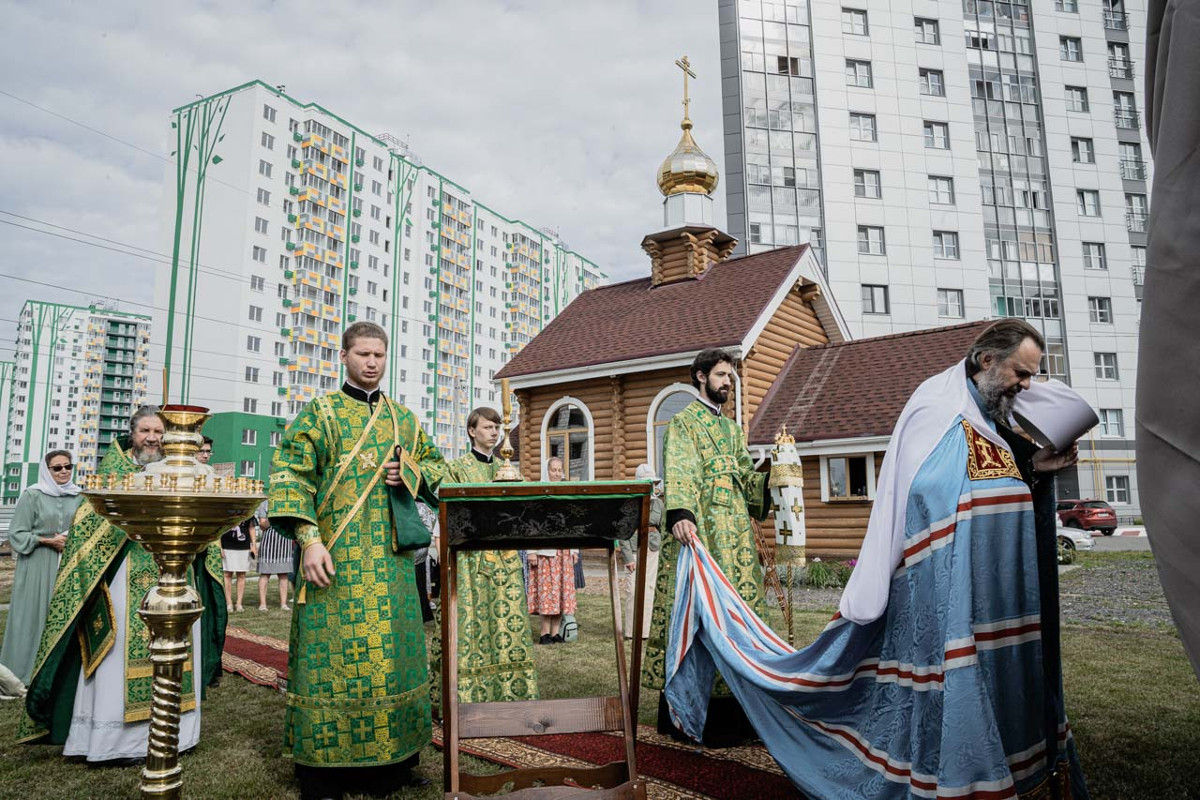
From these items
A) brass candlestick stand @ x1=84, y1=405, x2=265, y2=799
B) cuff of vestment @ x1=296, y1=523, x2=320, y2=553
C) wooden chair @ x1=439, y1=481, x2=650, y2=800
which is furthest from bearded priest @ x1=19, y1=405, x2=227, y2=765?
wooden chair @ x1=439, y1=481, x2=650, y2=800

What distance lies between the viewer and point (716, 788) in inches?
144

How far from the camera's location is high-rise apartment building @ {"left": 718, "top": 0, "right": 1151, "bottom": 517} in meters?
36.4

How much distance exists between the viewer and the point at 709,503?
15.3ft

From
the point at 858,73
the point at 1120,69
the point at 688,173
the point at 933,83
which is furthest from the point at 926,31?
the point at 688,173

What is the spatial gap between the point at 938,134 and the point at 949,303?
28.5 ft

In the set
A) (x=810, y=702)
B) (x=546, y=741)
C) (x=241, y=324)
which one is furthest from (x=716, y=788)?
(x=241, y=324)

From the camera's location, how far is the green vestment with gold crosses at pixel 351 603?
11.7 feet

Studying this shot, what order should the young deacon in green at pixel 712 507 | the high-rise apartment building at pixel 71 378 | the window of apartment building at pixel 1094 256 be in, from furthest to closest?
the high-rise apartment building at pixel 71 378 → the window of apartment building at pixel 1094 256 → the young deacon in green at pixel 712 507

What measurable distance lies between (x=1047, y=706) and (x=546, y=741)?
2.76 meters

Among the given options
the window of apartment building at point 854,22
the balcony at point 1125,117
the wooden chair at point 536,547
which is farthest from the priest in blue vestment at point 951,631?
the balcony at point 1125,117

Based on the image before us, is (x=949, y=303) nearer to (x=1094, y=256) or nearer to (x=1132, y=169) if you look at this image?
(x=1094, y=256)

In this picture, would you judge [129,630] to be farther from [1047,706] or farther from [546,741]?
[1047,706]

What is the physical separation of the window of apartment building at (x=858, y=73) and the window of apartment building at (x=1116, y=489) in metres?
21.8

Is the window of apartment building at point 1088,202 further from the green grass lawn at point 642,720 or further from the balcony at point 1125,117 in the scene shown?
the green grass lawn at point 642,720
